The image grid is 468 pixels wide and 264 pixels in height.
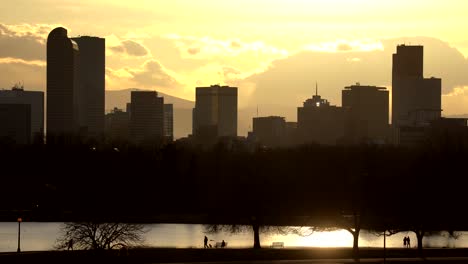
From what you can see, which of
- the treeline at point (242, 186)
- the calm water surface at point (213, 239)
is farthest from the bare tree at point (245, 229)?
the treeline at point (242, 186)

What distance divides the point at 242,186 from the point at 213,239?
4.87m

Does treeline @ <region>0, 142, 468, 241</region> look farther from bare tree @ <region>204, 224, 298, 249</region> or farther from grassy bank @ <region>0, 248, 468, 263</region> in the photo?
grassy bank @ <region>0, 248, 468, 263</region>

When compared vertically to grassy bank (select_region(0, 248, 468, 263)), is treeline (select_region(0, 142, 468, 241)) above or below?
above

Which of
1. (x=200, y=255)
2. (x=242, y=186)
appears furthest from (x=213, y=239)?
(x=200, y=255)

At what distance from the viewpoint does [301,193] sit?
4400 inches

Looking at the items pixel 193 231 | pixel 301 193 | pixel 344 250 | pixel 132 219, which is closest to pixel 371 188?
pixel 301 193

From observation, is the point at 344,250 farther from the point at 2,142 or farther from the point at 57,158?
the point at 2,142

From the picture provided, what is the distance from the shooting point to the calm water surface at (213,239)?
287 ft

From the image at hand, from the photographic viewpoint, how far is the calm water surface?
87.4 metres

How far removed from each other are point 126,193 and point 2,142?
1983 inches

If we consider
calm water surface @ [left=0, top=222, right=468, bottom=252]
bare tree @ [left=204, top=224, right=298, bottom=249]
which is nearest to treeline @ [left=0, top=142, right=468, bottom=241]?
bare tree @ [left=204, top=224, right=298, bottom=249]

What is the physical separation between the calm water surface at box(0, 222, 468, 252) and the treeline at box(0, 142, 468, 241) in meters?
1.50

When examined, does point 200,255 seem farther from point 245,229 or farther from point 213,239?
point 245,229

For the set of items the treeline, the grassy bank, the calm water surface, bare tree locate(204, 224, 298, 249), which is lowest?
the calm water surface
